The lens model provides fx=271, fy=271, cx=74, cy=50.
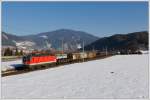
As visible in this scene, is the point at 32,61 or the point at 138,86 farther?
the point at 32,61

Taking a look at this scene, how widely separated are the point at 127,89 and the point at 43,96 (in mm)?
6171

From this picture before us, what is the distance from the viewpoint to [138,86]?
20938 mm

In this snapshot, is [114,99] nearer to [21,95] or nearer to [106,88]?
[106,88]

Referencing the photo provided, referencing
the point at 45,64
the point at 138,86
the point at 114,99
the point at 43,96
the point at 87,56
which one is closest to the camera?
the point at 114,99

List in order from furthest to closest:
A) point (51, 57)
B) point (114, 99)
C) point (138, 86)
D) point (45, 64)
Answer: point (51, 57)
point (45, 64)
point (138, 86)
point (114, 99)

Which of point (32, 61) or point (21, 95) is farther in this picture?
point (32, 61)

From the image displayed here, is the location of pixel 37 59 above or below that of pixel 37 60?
above

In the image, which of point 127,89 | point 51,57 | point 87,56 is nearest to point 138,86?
point 127,89

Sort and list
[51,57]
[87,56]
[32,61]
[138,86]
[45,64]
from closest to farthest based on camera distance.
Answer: [138,86]
[32,61]
[45,64]
[51,57]
[87,56]

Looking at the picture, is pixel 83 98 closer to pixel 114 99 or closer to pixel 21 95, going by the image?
pixel 114 99

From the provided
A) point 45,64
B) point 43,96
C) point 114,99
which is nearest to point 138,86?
point 114,99

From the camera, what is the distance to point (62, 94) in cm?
1820

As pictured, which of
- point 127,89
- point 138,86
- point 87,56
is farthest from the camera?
point 87,56

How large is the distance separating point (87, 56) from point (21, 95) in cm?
6790
